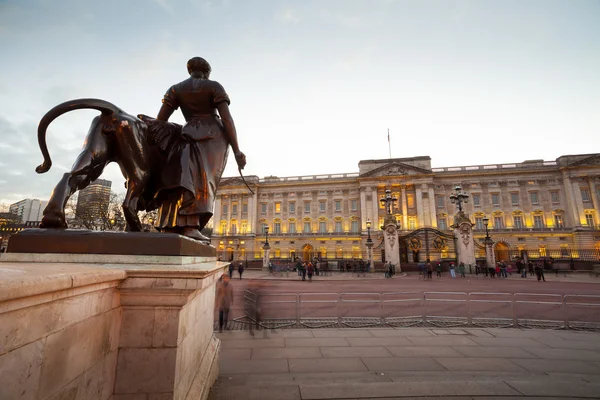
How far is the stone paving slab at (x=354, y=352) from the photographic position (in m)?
5.24

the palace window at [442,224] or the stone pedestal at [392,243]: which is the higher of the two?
the palace window at [442,224]

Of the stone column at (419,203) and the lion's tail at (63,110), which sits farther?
the stone column at (419,203)

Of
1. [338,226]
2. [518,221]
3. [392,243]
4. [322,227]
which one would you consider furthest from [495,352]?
[518,221]

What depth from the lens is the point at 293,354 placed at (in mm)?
5320

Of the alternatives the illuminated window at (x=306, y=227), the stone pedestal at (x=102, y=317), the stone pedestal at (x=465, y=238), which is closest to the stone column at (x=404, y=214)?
the illuminated window at (x=306, y=227)

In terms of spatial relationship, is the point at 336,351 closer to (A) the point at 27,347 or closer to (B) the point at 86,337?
(B) the point at 86,337

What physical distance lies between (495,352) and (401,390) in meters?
3.08

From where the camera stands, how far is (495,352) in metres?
5.50

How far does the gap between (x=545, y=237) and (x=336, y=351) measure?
2204 inches

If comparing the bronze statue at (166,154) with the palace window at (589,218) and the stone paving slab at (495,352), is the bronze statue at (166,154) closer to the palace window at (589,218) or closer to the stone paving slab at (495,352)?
the stone paving slab at (495,352)

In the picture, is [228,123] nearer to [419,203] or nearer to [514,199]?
[419,203]

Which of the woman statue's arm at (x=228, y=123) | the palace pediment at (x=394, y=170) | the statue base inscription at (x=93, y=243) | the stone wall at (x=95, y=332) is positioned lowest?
the stone wall at (x=95, y=332)

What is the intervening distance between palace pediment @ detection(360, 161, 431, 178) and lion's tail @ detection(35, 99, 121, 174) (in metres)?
53.4

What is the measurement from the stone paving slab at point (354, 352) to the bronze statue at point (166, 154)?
3767 mm
